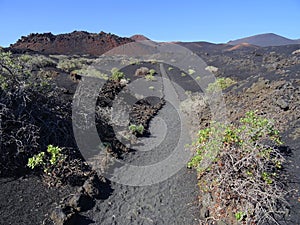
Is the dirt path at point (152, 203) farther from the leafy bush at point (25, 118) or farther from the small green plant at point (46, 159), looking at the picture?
the leafy bush at point (25, 118)

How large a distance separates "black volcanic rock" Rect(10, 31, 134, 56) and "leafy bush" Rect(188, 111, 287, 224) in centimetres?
3730

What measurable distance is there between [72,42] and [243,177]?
41.8m

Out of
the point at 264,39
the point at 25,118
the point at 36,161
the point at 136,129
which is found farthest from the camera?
the point at 264,39

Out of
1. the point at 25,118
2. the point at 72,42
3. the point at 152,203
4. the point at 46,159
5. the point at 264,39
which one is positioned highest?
the point at 264,39

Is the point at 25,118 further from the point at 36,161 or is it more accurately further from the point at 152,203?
the point at 152,203

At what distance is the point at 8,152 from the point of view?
509cm

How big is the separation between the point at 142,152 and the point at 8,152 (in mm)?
3017

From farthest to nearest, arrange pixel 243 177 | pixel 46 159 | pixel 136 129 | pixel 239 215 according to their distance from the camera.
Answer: pixel 136 129 → pixel 46 159 → pixel 243 177 → pixel 239 215

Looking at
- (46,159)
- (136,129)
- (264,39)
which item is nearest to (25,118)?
(46,159)

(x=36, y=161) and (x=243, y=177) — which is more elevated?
(x=36, y=161)

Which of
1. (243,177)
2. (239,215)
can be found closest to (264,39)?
(243,177)

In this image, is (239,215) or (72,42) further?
(72,42)

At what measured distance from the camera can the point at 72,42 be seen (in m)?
42.2

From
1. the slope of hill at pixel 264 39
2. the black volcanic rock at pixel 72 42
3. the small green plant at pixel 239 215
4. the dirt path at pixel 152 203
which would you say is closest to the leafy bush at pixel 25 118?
the dirt path at pixel 152 203
